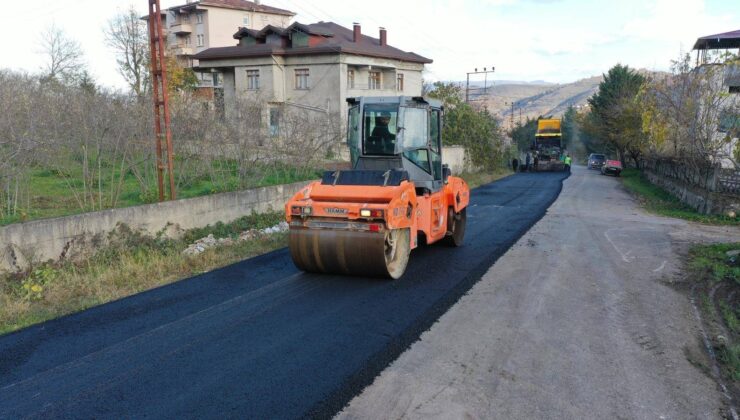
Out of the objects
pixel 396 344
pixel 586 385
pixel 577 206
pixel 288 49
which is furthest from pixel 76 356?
pixel 288 49

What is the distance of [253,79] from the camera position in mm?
36062

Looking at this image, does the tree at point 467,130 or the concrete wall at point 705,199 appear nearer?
the concrete wall at point 705,199

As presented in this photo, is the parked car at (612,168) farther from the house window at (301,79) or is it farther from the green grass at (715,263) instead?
the green grass at (715,263)

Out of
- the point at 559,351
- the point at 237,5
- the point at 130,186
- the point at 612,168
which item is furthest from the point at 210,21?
the point at 559,351

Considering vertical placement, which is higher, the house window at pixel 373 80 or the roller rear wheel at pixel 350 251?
the house window at pixel 373 80

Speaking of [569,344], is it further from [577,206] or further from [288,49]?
[288,49]

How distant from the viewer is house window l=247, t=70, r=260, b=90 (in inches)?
1407

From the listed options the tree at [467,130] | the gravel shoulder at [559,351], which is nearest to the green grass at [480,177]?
the tree at [467,130]

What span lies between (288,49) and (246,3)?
1167 inches

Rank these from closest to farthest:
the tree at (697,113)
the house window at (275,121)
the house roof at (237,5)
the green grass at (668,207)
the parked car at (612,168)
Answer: the green grass at (668,207) → the house window at (275,121) → the tree at (697,113) → the parked car at (612,168) → the house roof at (237,5)

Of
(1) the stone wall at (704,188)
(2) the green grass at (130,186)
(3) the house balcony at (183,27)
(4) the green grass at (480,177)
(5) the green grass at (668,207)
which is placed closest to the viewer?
(2) the green grass at (130,186)

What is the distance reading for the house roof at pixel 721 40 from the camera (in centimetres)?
3262

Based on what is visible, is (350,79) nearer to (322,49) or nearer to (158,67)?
(322,49)

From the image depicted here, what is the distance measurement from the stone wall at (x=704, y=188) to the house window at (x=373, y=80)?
1942 cm
